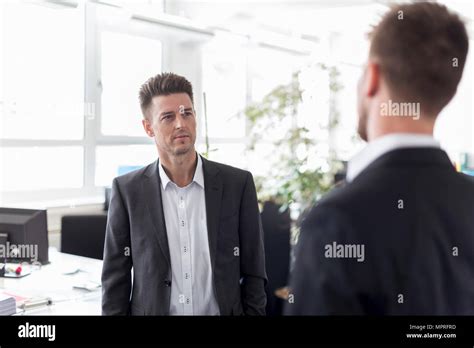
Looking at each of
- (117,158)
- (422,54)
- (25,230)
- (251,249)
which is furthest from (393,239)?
(25,230)

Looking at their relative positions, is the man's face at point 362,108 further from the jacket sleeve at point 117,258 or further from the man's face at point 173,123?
the jacket sleeve at point 117,258

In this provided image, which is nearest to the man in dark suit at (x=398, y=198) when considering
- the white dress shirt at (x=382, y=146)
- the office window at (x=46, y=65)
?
the white dress shirt at (x=382, y=146)

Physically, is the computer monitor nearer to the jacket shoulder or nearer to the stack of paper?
the stack of paper

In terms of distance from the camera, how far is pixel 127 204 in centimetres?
117

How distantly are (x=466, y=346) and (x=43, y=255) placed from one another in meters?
1.28

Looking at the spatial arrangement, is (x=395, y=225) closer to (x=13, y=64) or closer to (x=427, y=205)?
(x=427, y=205)

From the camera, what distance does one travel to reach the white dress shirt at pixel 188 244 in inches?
45.0

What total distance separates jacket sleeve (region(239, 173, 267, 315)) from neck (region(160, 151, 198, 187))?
14 cm

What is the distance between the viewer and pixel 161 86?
1.04 m

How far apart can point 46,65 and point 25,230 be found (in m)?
0.59

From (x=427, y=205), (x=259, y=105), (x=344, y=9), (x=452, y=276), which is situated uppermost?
(x=344, y=9)

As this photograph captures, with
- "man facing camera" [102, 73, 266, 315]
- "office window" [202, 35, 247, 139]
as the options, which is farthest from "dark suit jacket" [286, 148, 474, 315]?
"office window" [202, 35, 247, 139]

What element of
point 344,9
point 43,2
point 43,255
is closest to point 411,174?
point 344,9

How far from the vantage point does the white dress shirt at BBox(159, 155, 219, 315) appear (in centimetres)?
114
